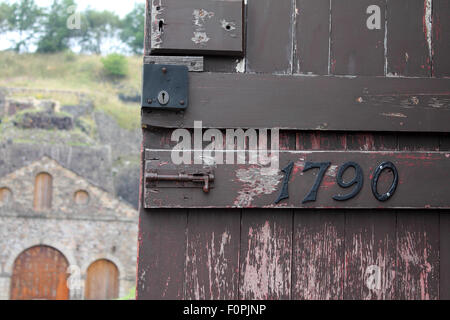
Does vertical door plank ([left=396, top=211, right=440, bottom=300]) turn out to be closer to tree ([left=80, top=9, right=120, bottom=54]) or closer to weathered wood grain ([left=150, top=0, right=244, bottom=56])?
weathered wood grain ([left=150, top=0, right=244, bottom=56])

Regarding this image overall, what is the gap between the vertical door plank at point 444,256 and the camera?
5.98 feet

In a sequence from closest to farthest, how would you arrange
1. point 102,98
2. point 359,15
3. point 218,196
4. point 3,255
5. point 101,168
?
point 218,196, point 359,15, point 3,255, point 101,168, point 102,98

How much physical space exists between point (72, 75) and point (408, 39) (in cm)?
4349

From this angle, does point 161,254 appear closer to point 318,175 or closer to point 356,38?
point 318,175

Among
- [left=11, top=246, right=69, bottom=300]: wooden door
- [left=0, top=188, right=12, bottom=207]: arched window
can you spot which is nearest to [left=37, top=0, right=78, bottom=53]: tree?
[left=0, top=188, right=12, bottom=207]: arched window

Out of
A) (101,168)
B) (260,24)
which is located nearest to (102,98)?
(101,168)

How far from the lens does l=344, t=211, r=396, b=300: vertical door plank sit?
1807mm

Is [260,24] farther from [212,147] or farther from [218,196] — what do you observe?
[218,196]

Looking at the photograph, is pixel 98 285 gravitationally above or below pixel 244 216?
below

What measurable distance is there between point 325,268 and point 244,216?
30 centimetres

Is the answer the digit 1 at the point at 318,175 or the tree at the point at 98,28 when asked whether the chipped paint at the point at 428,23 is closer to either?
the digit 1 at the point at 318,175

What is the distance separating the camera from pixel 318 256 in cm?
182

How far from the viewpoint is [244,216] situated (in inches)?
71.2

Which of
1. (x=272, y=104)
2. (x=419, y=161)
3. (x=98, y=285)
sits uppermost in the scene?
(x=272, y=104)
